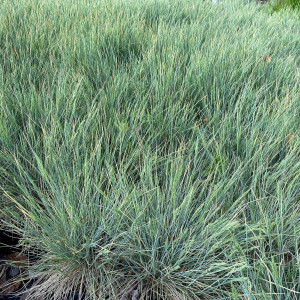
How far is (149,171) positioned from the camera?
0.85 metres

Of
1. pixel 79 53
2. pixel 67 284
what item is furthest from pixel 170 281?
pixel 79 53

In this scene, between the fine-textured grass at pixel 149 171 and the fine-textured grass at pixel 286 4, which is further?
the fine-textured grass at pixel 286 4

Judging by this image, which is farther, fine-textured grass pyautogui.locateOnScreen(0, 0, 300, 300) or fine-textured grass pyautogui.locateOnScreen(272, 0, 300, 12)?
fine-textured grass pyautogui.locateOnScreen(272, 0, 300, 12)

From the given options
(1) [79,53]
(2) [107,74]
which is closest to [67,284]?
(2) [107,74]

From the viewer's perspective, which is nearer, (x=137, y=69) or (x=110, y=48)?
(x=137, y=69)

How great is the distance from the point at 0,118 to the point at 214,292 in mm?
851

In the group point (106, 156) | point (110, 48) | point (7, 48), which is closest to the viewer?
point (106, 156)

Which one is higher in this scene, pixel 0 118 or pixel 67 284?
pixel 0 118

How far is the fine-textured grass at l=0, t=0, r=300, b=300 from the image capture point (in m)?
0.78

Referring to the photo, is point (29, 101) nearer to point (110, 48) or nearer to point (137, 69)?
point (137, 69)

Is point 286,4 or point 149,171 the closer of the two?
point 149,171

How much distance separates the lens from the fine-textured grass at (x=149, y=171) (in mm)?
783

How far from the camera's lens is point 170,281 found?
0.81m

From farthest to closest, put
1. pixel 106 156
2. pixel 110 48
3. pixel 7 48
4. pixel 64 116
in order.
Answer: pixel 110 48 → pixel 7 48 → pixel 64 116 → pixel 106 156
